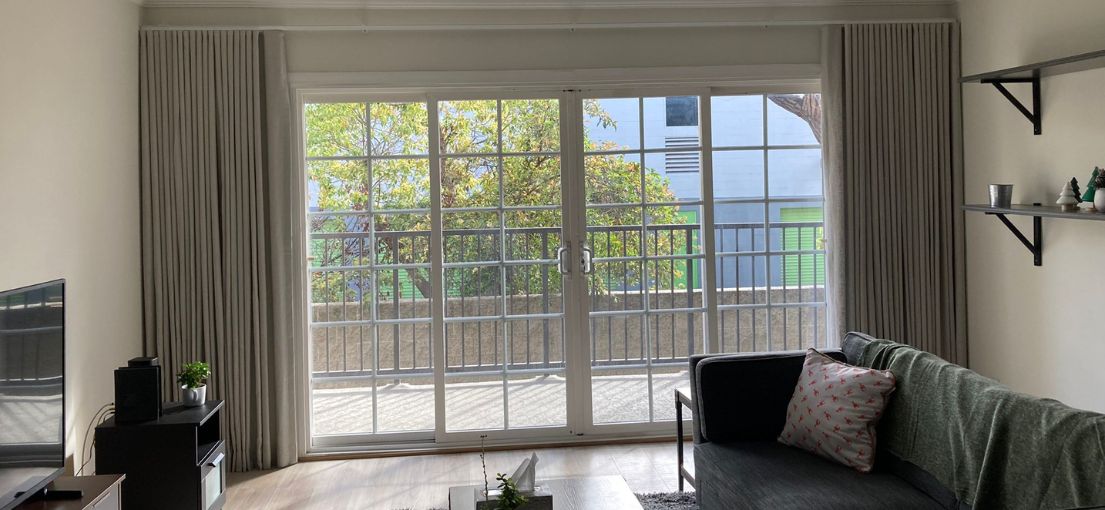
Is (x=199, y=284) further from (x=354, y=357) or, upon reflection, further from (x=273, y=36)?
(x=273, y=36)

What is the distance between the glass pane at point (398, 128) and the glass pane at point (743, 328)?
188 centimetres

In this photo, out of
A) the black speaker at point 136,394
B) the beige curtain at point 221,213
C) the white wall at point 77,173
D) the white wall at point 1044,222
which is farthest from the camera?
the beige curtain at point 221,213

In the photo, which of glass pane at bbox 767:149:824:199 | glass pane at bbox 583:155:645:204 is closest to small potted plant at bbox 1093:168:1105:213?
glass pane at bbox 767:149:824:199

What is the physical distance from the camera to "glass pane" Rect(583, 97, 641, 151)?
15.9ft

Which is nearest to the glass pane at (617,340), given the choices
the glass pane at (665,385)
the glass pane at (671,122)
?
the glass pane at (665,385)

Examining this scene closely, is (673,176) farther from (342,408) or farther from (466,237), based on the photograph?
(342,408)

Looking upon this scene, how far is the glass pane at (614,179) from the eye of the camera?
487 centimetres

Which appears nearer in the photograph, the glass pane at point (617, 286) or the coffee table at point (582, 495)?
the coffee table at point (582, 495)

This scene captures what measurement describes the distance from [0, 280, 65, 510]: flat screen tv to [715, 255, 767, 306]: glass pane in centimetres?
325

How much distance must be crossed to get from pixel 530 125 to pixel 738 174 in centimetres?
117

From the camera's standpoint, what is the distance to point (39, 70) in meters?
3.43

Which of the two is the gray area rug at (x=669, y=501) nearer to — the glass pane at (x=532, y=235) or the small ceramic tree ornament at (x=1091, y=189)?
the glass pane at (x=532, y=235)

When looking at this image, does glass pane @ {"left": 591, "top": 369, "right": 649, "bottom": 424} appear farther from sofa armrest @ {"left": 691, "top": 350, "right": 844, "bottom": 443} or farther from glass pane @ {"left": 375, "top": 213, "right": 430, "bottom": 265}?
sofa armrest @ {"left": 691, "top": 350, "right": 844, "bottom": 443}

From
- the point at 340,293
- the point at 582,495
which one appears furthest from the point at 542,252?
the point at 582,495
